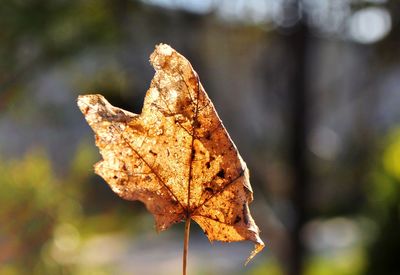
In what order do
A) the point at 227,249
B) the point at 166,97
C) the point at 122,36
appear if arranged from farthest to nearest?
the point at 227,249 → the point at 122,36 → the point at 166,97

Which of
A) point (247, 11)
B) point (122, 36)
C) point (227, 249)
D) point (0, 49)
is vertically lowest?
point (227, 249)

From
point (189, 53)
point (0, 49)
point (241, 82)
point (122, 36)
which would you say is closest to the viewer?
point (0, 49)

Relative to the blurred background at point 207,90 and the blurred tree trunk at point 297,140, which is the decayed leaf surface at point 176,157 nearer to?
the blurred background at point 207,90

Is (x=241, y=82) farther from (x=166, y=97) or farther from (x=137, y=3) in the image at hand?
(x=166, y=97)

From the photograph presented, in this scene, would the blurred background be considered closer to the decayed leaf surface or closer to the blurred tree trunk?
the blurred tree trunk

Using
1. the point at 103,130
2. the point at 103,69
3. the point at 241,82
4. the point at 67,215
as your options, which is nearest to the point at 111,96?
the point at 103,69

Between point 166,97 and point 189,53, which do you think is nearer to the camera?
point 166,97

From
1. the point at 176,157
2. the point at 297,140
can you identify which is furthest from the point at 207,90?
the point at 176,157

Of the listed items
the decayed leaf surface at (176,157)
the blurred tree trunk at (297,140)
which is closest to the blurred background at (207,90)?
the blurred tree trunk at (297,140)
